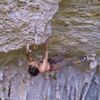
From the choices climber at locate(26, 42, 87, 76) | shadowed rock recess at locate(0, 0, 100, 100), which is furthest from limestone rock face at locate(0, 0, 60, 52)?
climber at locate(26, 42, 87, 76)

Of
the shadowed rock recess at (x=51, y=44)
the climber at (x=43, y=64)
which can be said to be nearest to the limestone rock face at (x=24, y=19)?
the shadowed rock recess at (x=51, y=44)

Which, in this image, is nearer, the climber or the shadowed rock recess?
the shadowed rock recess

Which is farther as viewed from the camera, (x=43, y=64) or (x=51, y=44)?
(x=51, y=44)

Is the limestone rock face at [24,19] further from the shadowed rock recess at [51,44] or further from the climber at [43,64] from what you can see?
the climber at [43,64]

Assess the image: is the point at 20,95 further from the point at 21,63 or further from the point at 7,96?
the point at 21,63

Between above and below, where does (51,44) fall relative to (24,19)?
below

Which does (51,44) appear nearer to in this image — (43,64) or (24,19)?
(43,64)

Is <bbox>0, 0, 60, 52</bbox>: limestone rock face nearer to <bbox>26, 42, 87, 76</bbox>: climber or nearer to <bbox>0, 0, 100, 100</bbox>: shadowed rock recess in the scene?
<bbox>0, 0, 100, 100</bbox>: shadowed rock recess

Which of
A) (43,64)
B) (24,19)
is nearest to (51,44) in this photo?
(43,64)

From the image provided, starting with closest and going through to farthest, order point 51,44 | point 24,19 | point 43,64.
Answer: point 24,19 → point 43,64 → point 51,44

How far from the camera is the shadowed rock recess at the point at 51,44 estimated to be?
158 cm

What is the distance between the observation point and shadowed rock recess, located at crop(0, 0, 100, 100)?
5.18 feet

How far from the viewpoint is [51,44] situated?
2.07 metres

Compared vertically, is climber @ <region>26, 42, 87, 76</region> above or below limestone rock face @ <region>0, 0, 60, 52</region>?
below
